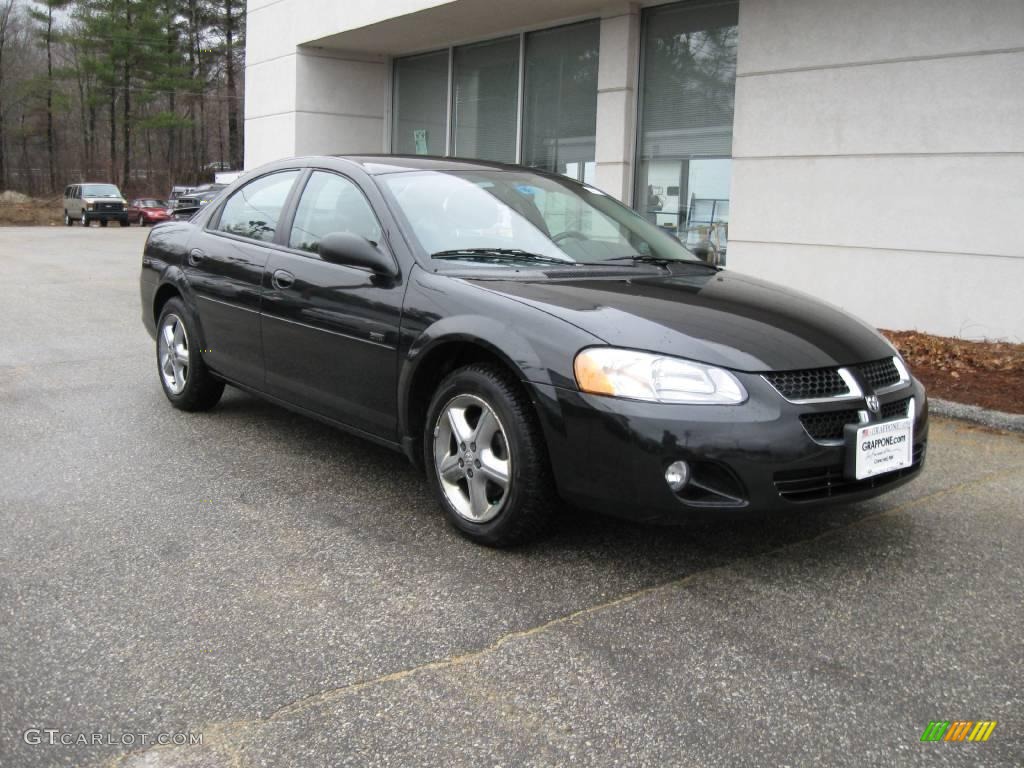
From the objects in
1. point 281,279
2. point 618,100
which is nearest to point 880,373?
point 281,279

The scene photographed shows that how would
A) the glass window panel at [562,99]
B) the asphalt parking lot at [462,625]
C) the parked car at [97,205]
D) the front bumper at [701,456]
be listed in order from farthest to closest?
the parked car at [97,205], the glass window panel at [562,99], the front bumper at [701,456], the asphalt parking lot at [462,625]

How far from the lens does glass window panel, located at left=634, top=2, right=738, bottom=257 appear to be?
35.6 feet

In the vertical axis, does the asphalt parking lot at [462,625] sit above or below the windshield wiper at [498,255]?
below

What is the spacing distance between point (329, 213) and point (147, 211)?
4265 centimetres

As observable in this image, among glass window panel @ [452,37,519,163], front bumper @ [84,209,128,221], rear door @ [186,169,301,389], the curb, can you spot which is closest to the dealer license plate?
the curb

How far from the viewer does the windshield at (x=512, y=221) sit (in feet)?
14.3

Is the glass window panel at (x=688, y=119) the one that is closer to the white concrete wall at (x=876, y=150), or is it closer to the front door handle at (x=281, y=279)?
the white concrete wall at (x=876, y=150)

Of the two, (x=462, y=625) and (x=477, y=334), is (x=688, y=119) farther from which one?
(x=462, y=625)

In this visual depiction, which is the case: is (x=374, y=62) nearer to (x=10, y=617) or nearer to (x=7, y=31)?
(x=10, y=617)

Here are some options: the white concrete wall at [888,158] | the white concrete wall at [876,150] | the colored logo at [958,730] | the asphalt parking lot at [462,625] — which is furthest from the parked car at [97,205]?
the colored logo at [958,730]

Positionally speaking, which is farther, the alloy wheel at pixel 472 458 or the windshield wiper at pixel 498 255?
the windshield wiper at pixel 498 255

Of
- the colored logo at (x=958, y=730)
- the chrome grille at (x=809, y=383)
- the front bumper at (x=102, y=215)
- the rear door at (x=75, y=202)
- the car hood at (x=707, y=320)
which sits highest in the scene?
the rear door at (x=75, y=202)

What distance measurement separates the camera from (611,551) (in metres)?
3.80

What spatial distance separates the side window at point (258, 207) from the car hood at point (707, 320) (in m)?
1.67
